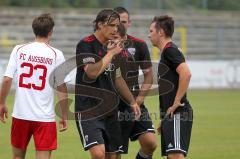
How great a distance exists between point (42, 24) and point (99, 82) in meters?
1.23

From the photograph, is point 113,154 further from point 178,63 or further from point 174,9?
point 174,9

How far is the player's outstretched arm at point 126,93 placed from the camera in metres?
10.3

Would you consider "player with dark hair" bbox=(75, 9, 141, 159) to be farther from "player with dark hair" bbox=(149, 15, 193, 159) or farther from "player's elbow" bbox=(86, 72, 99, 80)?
"player with dark hair" bbox=(149, 15, 193, 159)

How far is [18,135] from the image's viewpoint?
9305 mm

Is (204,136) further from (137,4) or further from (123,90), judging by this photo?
(137,4)

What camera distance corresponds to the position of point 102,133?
9.86m

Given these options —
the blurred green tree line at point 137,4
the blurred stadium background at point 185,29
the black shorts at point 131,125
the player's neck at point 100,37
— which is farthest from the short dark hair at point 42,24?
the blurred green tree line at point 137,4

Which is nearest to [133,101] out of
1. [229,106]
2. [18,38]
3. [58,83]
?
[58,83]

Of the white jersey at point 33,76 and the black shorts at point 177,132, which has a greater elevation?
the white jersey at point 33,76

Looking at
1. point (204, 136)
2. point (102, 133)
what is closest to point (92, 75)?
point (102, 133)

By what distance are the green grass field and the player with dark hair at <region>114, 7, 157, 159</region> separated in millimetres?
2121

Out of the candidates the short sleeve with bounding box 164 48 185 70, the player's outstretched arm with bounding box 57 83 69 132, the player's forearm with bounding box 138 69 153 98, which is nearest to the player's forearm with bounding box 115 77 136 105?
the player's forearm with bounding box 138 69 153 98

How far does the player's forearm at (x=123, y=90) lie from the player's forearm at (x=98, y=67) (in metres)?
0.91

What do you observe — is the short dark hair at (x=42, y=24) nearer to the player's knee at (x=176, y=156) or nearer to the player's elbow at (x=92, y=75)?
the player's elbow at (x=92, y=75)
